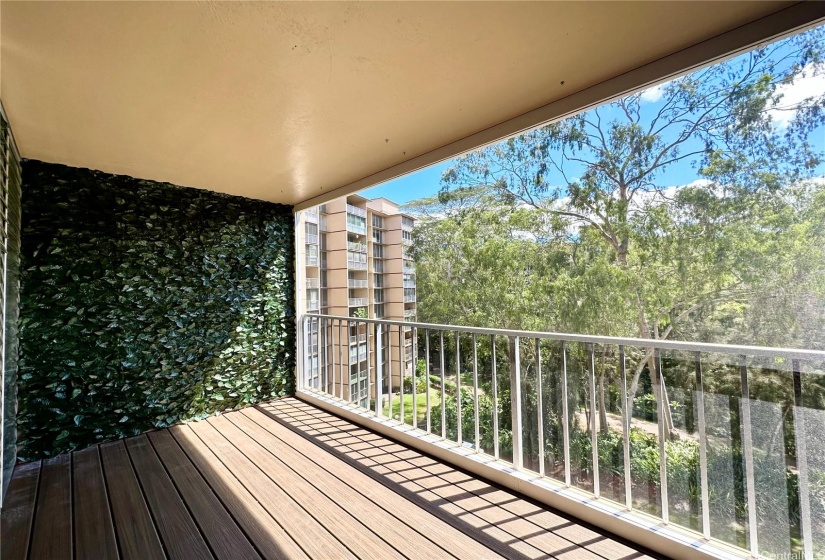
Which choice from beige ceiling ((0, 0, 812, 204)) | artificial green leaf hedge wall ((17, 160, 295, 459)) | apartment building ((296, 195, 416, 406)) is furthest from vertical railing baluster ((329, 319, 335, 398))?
beige ceiling ((0, 0, 812, 204))

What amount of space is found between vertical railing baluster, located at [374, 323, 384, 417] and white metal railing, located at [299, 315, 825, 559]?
0.76 m

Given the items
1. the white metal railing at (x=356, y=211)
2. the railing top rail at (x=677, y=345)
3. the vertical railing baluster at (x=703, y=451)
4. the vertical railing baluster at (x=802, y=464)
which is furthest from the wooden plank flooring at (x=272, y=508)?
the white metal railing at (x=356, y=211)

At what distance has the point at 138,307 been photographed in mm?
3139

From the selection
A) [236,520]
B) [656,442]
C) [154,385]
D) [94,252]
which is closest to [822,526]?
[656,442]

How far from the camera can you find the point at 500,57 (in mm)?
1642

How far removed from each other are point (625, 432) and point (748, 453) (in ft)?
1.54

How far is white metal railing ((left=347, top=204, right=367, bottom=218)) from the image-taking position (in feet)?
13.3

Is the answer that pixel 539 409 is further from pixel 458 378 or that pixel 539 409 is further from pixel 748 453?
pixel 748 453

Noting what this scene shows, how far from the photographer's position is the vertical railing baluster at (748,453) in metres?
1.47

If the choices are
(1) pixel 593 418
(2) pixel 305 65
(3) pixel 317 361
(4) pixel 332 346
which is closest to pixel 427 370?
(1) pixel 593 418

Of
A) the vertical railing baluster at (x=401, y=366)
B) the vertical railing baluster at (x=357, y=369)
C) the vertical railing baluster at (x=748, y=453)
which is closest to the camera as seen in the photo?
the vertical railing baluster at (x=748, y=453)

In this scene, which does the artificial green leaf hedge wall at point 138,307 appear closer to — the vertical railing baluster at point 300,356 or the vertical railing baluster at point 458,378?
the vertical railing baluster at point 300,356

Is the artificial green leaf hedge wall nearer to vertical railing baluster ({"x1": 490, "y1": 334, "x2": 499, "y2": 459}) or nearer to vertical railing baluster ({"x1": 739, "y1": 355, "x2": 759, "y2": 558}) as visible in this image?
vertical railing baluster ({"x1": 490, "y1": 334, "x2": 499, "y2": 459})

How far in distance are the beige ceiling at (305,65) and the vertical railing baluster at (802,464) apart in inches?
57.7
